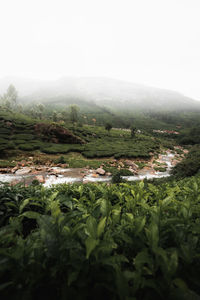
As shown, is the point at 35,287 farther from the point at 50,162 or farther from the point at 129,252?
the point at 50,162

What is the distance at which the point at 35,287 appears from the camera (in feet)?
3.37

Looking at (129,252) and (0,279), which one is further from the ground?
(0,279)

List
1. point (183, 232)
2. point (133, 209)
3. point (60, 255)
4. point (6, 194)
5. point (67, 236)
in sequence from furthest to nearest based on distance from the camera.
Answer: point (6, 194)
point (133, 209)
point (183, 232)
point (67, 236)
point (60, 255)

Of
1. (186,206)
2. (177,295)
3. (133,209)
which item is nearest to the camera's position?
(177,295)

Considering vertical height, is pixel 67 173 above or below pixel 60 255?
below

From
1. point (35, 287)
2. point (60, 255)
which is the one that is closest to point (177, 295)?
point (60, 255)

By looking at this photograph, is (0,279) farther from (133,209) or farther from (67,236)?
(133,209)

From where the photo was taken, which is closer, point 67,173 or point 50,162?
point 67,173

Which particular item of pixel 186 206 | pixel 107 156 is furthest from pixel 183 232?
pixel 107 156

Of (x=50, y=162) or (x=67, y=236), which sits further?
(x=50, y=162)

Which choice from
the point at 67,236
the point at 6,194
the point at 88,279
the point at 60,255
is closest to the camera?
the point at 88,279

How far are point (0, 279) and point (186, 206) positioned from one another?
229cm

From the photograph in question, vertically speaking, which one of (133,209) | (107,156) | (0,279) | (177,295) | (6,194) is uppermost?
(177,295)

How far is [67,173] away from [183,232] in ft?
42.1
